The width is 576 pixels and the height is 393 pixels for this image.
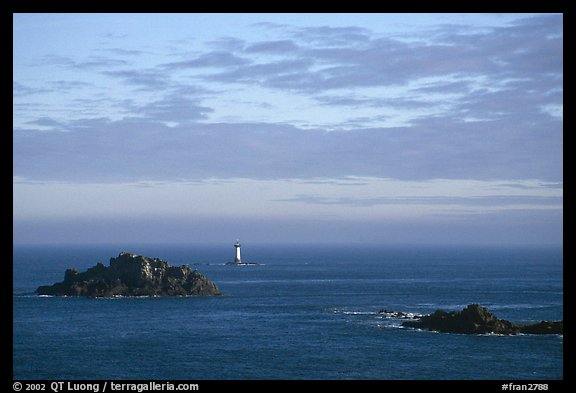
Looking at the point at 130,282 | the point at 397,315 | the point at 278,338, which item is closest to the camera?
the point at 278,338

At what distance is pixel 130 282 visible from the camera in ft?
386

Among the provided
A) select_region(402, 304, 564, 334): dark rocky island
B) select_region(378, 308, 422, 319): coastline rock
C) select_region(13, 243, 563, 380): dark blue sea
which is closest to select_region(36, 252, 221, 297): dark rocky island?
select_region(13, 243, 563, 380): dark blue sea

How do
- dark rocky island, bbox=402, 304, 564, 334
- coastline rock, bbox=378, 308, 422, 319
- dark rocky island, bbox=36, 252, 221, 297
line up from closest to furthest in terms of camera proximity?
dark rocky island, bbox=402, 304, 564, 334 < coastline rock, bbox=378, 308, 422, 319 < dark rocky island, bbox=36, 252, 221, 297

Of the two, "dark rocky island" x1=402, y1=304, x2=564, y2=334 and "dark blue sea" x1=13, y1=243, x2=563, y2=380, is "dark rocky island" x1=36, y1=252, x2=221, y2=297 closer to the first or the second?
"dark blue sea" x1=13, y1=243, x2=563, y2=380

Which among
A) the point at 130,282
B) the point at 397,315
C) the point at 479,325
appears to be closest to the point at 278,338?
the point at 479,325

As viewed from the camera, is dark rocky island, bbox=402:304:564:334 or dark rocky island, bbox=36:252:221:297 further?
dark rocky island, bbox=36:252:221:297

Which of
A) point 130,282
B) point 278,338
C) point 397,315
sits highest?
point 130,282

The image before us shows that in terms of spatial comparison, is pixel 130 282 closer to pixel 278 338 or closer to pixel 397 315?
pixel 397 315

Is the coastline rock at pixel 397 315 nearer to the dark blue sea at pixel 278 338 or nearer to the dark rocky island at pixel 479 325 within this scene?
the dark blue sea at pixel 278 338

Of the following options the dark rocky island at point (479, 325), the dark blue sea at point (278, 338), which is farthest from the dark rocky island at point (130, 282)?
the dark rocky island at point (479, 325)

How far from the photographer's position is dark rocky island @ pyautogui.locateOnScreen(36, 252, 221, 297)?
115938mm

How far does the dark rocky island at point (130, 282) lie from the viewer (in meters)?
116
